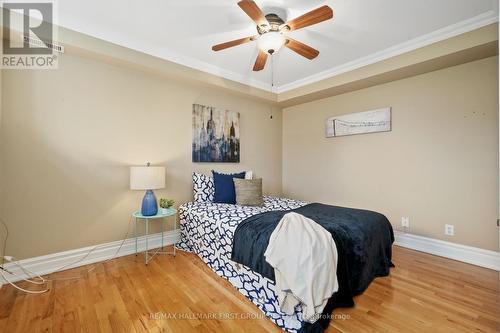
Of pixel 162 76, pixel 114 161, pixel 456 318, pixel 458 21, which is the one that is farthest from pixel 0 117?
pixel 458 21

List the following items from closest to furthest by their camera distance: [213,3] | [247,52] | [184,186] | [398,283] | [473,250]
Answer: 1. [213,3]
2. [398,283]
3. [473,250]
4. [247,52]
5. [184,186]

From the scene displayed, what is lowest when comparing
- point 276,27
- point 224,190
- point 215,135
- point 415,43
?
point 224,190

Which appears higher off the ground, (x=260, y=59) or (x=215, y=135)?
(x=260, y=59)

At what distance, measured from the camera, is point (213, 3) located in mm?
2018

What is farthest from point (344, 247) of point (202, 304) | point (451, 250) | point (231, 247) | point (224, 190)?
point (451, 250)

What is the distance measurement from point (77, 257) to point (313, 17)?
10.6 ft

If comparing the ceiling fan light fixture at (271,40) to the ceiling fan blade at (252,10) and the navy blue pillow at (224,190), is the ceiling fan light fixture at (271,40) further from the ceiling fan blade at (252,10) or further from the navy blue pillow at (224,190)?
the navy blue pillow at (224,190)

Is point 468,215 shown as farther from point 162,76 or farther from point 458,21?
point 162,76

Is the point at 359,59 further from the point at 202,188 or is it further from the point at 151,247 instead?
the point at 151,247

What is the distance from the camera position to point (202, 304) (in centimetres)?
183

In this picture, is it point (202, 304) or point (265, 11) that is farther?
point (265, 11)

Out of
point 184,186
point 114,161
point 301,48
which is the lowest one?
point 184,186

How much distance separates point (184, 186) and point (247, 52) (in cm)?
197

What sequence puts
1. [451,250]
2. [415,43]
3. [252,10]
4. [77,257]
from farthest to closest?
[451,250] < [415,43] < [77,257] < [252,10]
